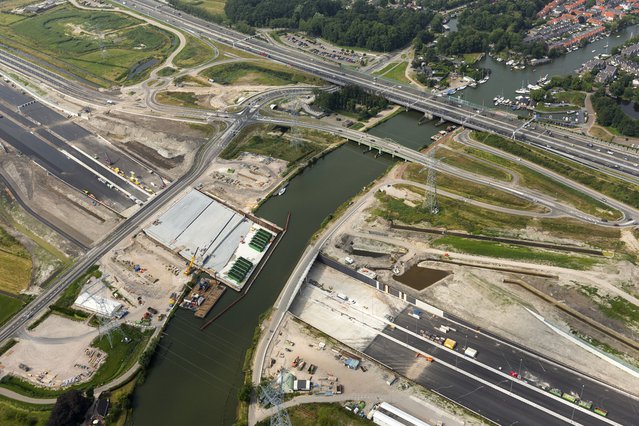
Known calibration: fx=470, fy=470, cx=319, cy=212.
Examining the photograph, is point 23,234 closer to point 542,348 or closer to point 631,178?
point 542,348

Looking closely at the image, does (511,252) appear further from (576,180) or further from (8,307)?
(8,307)

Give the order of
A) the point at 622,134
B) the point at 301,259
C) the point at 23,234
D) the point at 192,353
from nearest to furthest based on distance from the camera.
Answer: the point at 192,353, the point at 301,259, the point at 23,234, the point at 622,134

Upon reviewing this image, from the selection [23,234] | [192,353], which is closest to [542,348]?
[192,353]

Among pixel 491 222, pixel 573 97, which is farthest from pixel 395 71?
pixel 491 222

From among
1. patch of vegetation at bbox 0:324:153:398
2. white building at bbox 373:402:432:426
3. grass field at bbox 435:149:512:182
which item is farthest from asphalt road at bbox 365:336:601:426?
grass field at bbox 435:149:512:182

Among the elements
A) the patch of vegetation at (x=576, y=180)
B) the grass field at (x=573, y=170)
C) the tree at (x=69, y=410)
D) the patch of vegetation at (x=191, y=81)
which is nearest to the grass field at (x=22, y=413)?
the tree at (x=69, y=410)

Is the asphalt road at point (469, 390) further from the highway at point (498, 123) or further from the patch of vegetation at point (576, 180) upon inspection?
the highway at point (498, 123)

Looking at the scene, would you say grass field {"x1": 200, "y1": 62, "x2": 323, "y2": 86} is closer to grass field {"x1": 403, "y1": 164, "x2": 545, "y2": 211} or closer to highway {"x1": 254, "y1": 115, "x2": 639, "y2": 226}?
highway {"x1": 254, "y1": 115, "x2": 639, "y2": 226}

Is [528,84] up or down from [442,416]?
up
